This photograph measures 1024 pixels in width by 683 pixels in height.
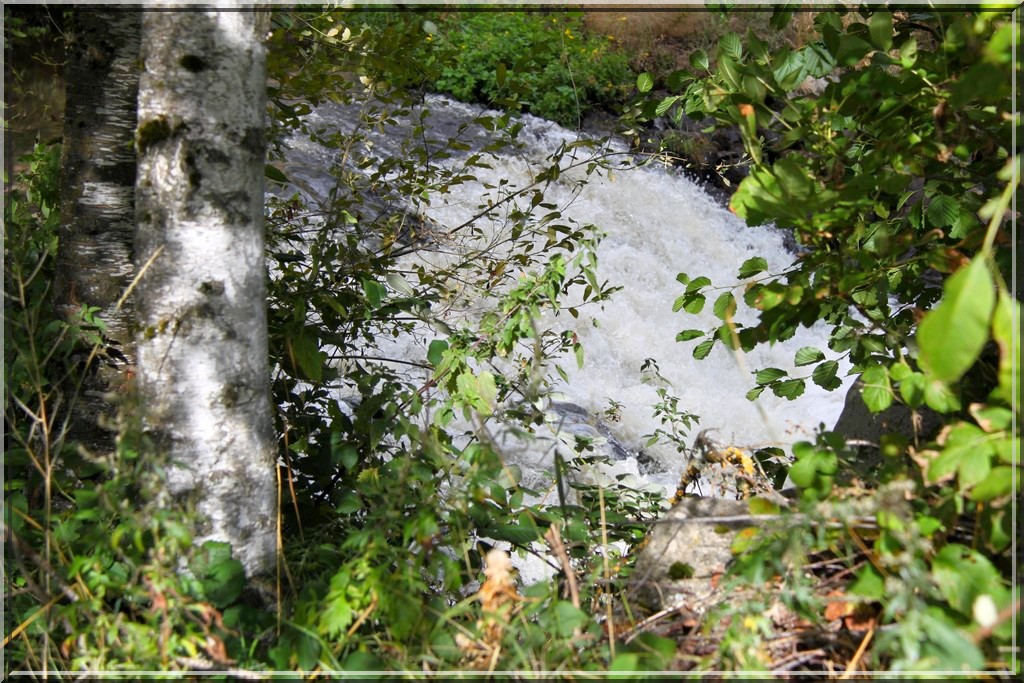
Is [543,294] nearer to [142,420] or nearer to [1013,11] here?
[142,420]

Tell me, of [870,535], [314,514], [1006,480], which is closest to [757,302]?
[870,535]

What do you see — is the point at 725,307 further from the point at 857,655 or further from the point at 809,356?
the point at 857,655

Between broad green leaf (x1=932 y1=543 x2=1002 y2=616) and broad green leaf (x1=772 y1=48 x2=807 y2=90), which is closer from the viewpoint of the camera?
broad green leaf (x1=932 y1=543 x2=1002 y2=616)

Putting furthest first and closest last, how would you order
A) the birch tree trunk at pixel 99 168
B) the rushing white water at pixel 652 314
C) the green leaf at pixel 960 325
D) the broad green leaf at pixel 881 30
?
the rushing white water at pixel 652 314 → the birch tree trunk at pixel 99 168 → the broad green leaf at pixel 881 30 → the green leaf at pixel 960 325

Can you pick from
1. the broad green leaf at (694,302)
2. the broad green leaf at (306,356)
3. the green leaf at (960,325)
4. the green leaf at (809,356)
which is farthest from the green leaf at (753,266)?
the broad green leaf at (306,356)

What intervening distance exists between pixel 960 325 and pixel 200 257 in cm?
137

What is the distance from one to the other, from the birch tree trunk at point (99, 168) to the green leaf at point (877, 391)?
6.00 ft

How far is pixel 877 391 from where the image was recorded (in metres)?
1.58

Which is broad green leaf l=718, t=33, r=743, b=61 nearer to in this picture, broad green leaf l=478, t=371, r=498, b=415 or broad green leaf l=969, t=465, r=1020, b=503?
broad green leaf l=478, t=371, r=498, b=415

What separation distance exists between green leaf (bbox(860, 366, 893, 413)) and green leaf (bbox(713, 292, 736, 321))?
1.05 ft

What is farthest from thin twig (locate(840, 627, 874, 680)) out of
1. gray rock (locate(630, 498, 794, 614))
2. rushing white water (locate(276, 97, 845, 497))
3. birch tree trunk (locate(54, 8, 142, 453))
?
rushing white water (locate(276, 97, 845, 497))

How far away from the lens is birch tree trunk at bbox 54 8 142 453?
2.07 m

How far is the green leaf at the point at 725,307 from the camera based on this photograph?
5.79ft

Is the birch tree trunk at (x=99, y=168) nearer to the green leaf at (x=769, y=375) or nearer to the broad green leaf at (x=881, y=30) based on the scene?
the green leaf at (x=769, y=375)
